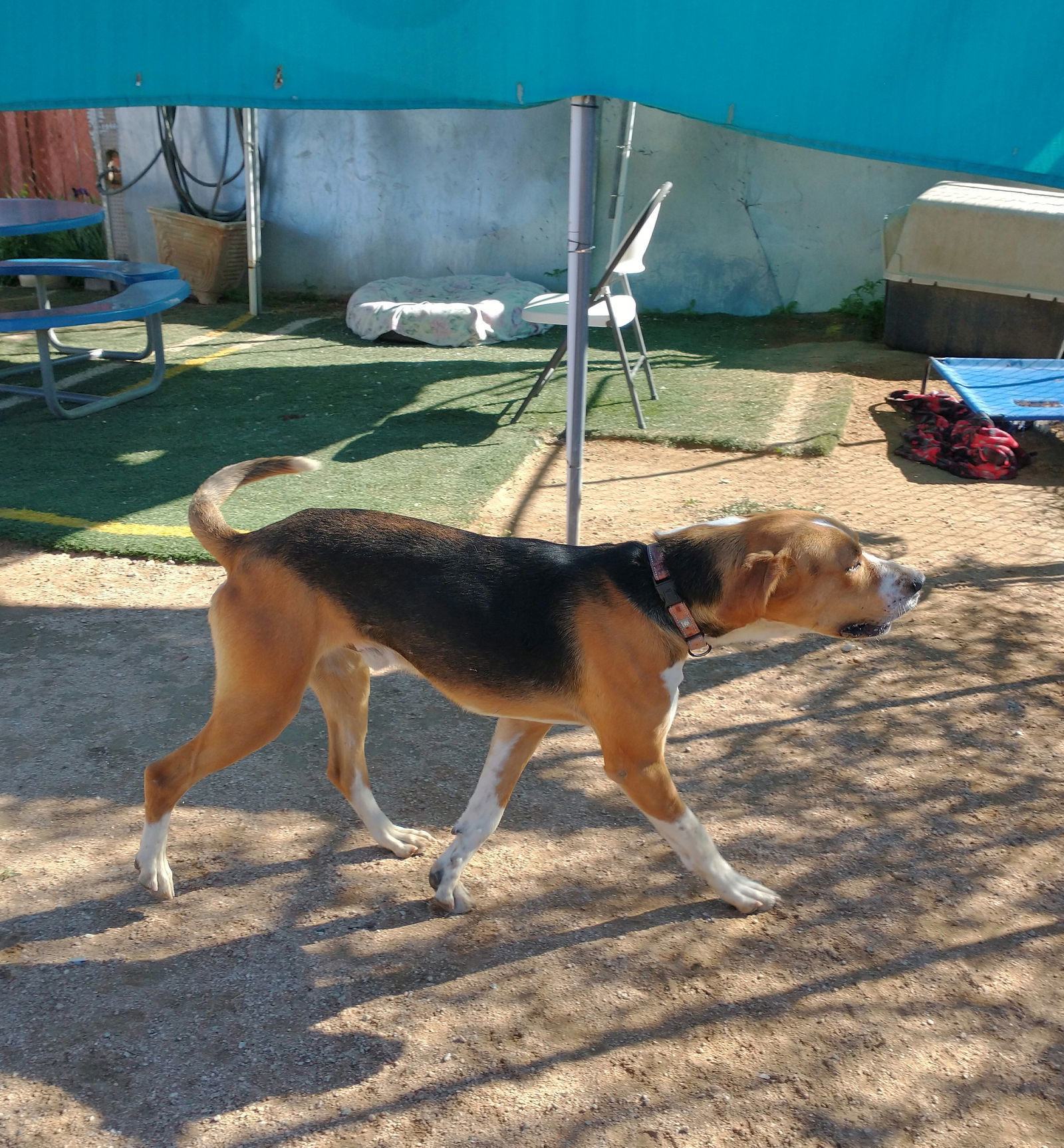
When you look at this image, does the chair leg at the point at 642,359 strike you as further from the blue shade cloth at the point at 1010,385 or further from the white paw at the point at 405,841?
the white paw at the point at 405,841

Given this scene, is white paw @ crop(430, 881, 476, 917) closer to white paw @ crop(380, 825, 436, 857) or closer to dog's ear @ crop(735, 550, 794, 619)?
white paw @ crop(380, 825, 436, 857)

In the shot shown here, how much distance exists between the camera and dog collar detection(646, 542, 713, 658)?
113 inches

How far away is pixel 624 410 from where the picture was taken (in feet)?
26.6

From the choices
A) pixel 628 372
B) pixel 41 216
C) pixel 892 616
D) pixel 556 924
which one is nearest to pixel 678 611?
pixel 892 616

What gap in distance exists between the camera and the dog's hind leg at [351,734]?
10.8 feet

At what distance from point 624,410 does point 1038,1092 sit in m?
6.11

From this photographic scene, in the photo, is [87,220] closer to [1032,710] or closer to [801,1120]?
[1032,710]

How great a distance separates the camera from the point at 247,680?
2963 millimetres

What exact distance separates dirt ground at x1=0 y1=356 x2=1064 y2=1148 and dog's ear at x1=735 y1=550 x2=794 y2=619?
Result: 38.8 inches

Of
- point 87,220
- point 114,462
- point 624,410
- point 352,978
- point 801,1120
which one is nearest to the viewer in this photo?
point 801,1120

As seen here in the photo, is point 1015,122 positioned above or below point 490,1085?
above

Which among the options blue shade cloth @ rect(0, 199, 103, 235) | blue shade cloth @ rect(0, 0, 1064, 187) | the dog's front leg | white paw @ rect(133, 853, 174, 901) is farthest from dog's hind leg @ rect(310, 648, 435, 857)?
blue shade cloth @ rect(0, 199, 103, 235)

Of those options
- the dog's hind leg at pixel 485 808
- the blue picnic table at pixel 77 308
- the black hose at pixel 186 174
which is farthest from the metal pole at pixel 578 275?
the black hose at pixel 186 174

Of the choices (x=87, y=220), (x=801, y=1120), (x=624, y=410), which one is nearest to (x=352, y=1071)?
(x=801, y=1120)
